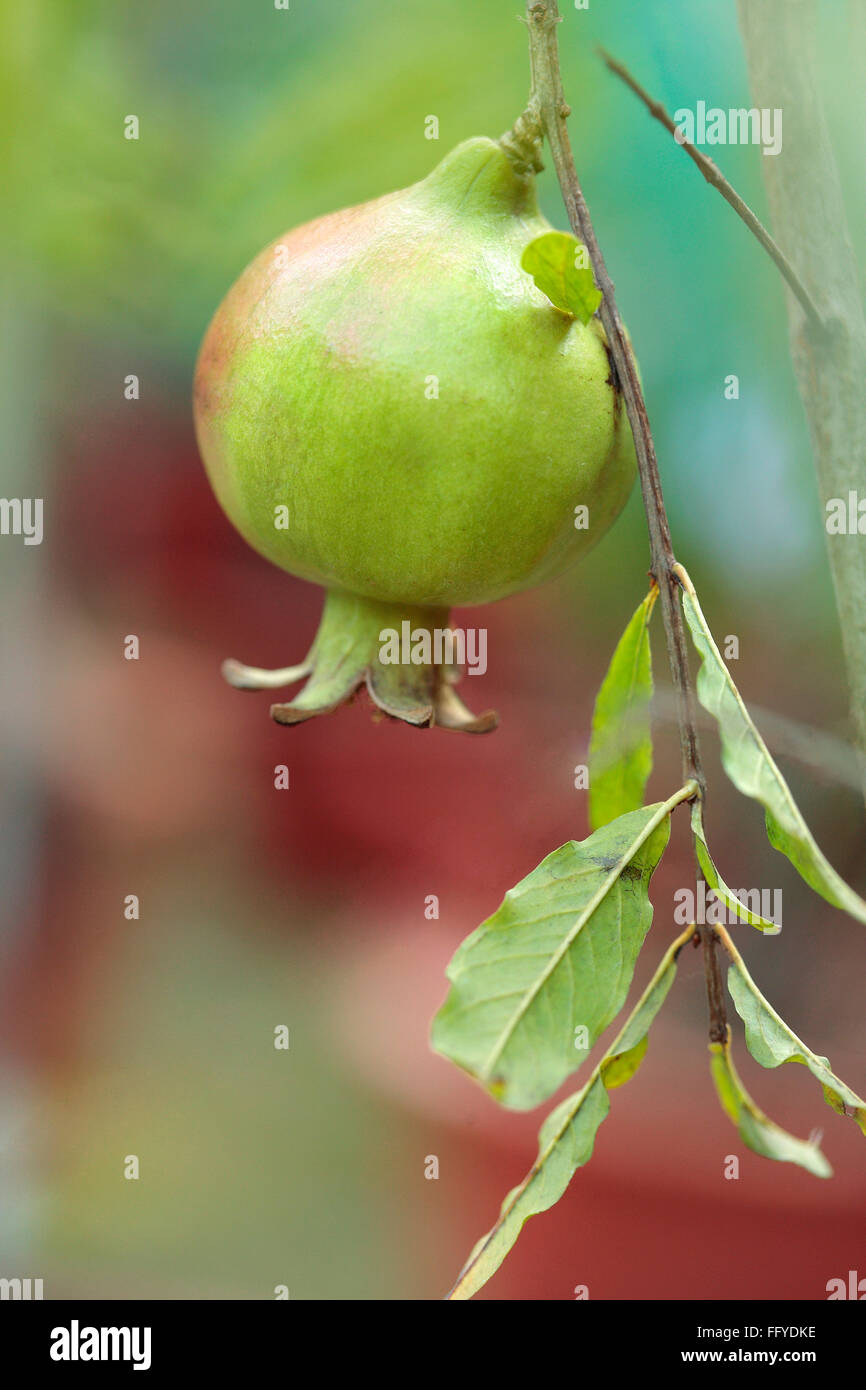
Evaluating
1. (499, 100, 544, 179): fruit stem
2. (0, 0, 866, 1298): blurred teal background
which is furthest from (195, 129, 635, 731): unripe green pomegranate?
(0, 0, 866, 1298): blurred teal background

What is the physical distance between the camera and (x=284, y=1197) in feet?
4.42

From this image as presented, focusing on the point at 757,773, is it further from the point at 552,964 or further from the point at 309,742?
the point at 309,742

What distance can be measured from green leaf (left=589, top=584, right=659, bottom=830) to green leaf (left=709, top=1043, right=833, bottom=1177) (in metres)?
0.12

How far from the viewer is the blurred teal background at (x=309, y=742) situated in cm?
106

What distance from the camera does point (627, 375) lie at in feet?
1.44

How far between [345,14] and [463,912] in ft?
3.19

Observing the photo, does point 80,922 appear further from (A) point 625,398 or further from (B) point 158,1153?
(A) point 625,398

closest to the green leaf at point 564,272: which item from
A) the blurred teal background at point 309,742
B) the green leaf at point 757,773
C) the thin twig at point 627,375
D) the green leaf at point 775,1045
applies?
the thin twig at point 627,375

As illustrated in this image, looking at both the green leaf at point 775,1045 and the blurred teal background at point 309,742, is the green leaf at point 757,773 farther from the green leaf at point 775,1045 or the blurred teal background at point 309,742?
the blurred teal background at point 309,742

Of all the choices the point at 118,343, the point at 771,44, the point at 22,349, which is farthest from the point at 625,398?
the point at 118,343

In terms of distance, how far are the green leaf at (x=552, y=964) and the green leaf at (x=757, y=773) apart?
0.14 ft

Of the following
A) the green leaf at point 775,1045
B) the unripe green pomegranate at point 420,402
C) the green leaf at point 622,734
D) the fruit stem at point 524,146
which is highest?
the fruit stem at point 524,146

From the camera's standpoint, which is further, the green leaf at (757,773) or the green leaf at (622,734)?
the green leaf at (622,734)
